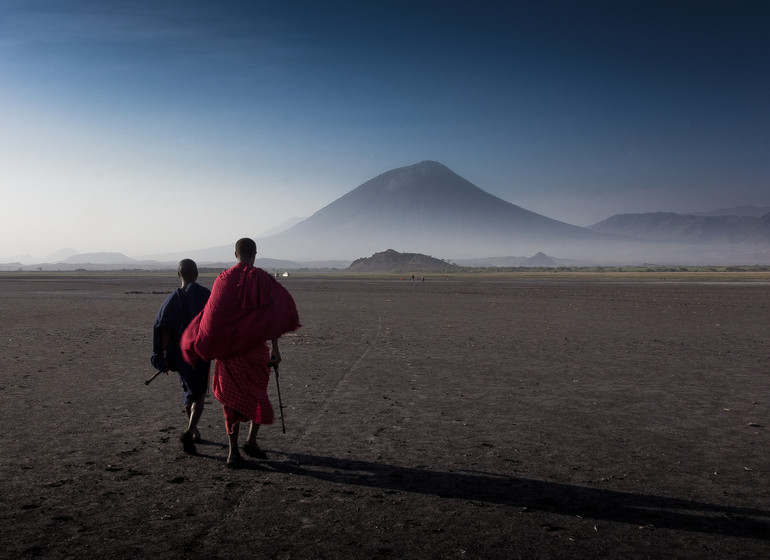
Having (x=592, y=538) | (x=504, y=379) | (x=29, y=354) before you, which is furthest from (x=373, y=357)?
(x=592, y=538)

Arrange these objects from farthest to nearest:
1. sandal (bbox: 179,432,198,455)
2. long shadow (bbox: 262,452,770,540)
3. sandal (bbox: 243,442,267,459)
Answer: sandal (bbox: 179,432,198,455) → sandal (bbox: 243,442,267,459) → long shadow (bbox: 262,452,770,540)

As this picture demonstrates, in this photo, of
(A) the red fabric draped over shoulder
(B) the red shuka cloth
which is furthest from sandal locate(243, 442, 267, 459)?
(A) the red fabric draped over shoulder

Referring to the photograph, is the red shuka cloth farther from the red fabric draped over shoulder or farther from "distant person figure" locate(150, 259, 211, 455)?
"distant person figure" locate(150, 259, 211, 455)

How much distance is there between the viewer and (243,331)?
5234mm

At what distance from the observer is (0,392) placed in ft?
27.3

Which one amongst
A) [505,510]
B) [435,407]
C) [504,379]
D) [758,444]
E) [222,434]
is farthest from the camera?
[504,379]

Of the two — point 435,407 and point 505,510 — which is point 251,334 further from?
point 435,407

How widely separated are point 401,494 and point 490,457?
1.18 m

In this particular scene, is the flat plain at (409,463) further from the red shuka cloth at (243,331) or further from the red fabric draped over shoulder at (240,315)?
the red fabric draped over shoulder at (240,315)

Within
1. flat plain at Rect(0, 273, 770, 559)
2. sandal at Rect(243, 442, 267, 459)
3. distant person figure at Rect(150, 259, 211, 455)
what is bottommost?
flat plain at Rect(0, 273, 770, 559)

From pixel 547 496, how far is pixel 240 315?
2.71 m

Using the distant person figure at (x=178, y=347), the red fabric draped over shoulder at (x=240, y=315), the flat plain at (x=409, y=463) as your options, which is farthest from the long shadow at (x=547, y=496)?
the red fabric draped over shoulder at (x=240, y=315)

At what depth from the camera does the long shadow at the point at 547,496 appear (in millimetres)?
4148

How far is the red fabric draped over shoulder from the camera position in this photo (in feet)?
17.2
